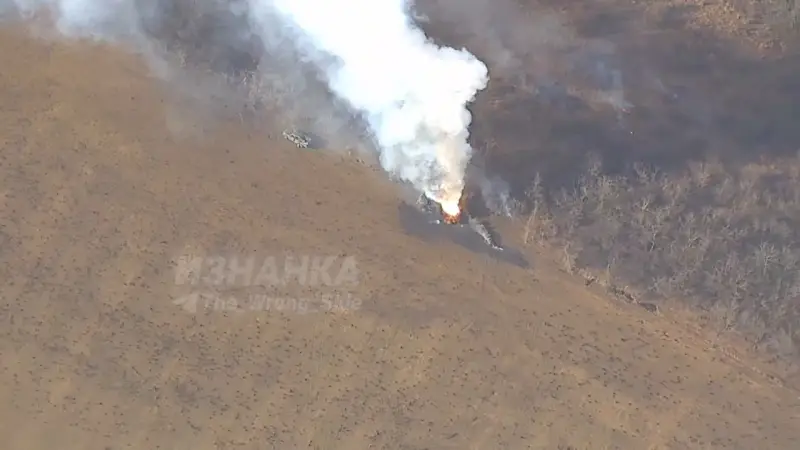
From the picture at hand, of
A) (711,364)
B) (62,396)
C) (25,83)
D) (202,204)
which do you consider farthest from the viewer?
(25,83)

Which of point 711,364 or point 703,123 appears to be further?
point 703,123

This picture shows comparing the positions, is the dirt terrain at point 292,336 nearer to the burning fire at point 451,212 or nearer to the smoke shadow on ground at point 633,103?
the burning fire at point 451,212

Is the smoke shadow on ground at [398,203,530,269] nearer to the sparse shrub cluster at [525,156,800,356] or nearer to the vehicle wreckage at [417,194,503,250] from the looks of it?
the vehicle wreckage at [417,194,503,250]

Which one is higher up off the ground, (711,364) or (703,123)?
(703,123)

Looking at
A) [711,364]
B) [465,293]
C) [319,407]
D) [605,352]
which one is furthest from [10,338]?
[711,364]

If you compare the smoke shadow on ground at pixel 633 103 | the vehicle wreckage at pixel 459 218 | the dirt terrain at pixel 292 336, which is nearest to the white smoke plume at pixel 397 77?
the vehicle wreckage at pixel 459 218

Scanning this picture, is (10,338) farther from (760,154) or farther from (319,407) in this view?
(760,154)

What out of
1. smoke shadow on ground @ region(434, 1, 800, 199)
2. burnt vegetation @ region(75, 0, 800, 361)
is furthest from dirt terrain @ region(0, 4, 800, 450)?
smoke shadow on ground @ region(434, 1, 800, 199)

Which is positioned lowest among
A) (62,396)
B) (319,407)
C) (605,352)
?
(62,396)

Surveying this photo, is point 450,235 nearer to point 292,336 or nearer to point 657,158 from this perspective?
point 292,336
